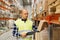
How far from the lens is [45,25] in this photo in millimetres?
3699

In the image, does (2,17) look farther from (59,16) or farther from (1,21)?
(59,16)

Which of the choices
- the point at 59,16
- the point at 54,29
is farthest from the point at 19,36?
the point at 59,16

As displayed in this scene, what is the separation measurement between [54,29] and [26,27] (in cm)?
62

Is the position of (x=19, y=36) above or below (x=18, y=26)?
below

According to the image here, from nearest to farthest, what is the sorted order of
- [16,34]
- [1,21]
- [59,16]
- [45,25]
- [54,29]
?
[59,16]
[16,34]
[54,29]
[45,25]
[1,21]

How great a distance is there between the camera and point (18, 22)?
306cm

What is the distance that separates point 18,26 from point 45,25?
33.4 inches

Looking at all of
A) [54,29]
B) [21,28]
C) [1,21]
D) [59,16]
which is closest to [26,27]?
[21,28]

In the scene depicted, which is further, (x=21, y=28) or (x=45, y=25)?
(x=45, y=25)

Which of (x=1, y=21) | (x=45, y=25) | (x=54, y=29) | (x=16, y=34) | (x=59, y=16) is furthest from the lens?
(x=1, y=21)

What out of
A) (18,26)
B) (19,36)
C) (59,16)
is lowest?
(19,36)

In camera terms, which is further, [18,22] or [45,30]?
[45,30]

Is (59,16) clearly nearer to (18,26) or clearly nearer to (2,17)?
(18,26)

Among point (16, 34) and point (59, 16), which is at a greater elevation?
point (59, 16)
